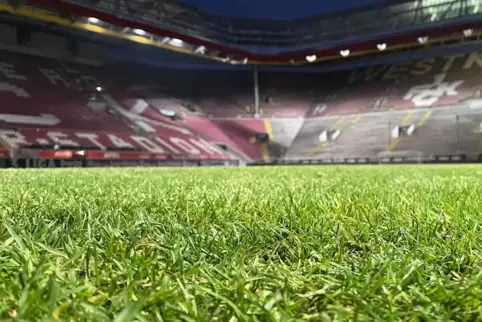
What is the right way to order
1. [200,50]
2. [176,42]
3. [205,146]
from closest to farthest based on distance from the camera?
[205,146], [176,42], [200,50]

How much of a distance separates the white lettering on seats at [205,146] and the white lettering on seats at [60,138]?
A: 24.5 feet

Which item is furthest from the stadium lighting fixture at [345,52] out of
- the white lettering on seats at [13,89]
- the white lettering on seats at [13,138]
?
the white lettering on seats at [13,138]

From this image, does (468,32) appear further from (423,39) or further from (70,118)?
(70,118)

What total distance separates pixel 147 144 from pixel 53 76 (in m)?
7.14

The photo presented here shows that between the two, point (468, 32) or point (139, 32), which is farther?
point (468, 32)

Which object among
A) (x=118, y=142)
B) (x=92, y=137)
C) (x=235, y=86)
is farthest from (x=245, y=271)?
(x=235, y=86)

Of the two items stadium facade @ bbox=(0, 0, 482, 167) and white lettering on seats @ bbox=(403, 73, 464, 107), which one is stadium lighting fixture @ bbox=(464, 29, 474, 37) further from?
white lettering on seats @ bbox=(403, 73, 464, 107)

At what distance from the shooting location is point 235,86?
103ft

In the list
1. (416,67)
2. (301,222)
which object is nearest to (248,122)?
(416,67)

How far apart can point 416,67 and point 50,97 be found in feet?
78.8

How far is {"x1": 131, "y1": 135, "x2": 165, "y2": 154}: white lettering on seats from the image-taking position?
21605 millimetres

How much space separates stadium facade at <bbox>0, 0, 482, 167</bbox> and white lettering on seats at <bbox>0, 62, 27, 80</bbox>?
0.38 feet

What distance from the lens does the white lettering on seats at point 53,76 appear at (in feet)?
75.1

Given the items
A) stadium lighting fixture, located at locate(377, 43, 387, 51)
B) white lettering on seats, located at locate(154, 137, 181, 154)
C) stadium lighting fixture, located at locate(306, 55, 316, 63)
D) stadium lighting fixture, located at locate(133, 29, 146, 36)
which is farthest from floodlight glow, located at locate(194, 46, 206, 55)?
stadium lighting fixture, located at locate(377, 43, 387, 51)
